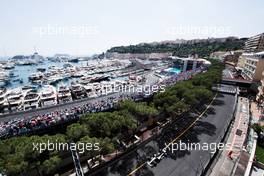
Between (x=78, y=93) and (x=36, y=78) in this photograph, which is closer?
(x=78, y=93)

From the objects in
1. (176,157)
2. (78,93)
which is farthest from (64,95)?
(176,157)

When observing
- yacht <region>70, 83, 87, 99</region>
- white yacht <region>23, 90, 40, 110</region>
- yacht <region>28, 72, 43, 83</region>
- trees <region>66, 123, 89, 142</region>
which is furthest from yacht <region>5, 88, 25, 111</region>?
yacht <region>28, 72, 43, 83</region>

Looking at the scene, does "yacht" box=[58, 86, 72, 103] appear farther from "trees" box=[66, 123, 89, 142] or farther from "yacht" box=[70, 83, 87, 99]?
"trees" box=[66, 123, 89, 142]

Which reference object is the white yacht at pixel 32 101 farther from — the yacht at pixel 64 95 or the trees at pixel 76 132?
the trees at pixel 76 132

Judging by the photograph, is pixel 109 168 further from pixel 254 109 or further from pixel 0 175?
pixel 254 109

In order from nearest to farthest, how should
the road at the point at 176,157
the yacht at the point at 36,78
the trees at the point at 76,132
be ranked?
1. the trees at the point at 76,132
2. the road at the point at 176,157
3. the yacht at the point at 36,78

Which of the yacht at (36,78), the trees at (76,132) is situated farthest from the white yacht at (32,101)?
the yacht at (36,78)

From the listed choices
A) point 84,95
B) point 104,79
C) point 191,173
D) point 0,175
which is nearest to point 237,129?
point 191,173

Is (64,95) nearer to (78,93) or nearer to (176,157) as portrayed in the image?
(78,93)
